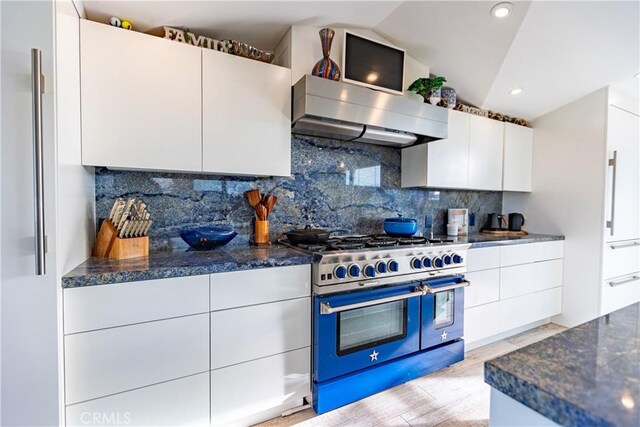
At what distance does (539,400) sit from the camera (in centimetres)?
45

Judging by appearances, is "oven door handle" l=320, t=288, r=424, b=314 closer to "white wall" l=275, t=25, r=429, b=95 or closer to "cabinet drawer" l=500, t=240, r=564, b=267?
"cabinet drawer" l=500, t=240, r=564, b=267

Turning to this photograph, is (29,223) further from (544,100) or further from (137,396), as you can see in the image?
(544,100)

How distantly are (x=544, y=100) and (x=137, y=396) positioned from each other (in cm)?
396

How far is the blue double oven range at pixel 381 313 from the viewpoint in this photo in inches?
66.0

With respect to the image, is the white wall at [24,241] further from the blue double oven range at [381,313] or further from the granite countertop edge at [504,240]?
the granite countertop edge at [504,240]

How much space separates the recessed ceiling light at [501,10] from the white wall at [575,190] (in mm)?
1595

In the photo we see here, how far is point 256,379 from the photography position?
5.09ft

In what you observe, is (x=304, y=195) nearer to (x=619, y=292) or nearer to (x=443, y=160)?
(x=443, y=160)

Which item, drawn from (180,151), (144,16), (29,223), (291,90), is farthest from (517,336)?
(144,16)

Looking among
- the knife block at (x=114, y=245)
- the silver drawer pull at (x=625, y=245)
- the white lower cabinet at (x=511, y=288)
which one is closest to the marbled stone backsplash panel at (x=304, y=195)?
the knife block at (x=114, y=245)

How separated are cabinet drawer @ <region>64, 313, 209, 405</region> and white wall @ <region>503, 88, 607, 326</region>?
3.43 metres

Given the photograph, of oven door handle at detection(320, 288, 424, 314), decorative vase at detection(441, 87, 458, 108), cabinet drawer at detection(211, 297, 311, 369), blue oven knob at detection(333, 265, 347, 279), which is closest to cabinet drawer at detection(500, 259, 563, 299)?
oven door handle at detection(320, 288, 424, 314)

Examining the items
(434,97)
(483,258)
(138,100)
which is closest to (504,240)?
(483,258)

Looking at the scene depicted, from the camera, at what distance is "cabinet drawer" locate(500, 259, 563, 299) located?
2.55m
